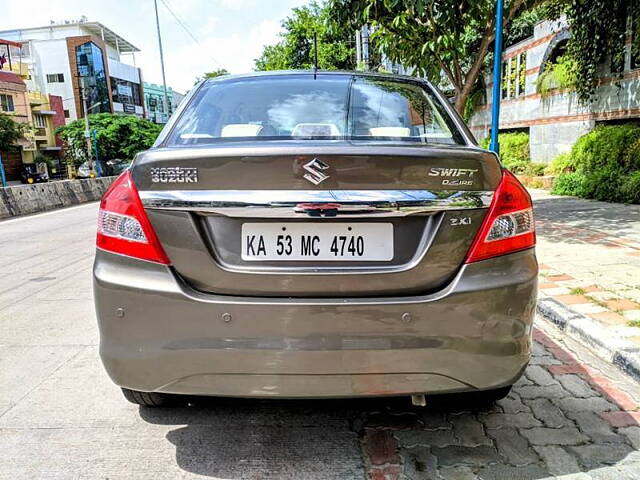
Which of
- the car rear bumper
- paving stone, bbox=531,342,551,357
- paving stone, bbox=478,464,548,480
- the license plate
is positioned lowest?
paving stone, bbox=531,342,551,357

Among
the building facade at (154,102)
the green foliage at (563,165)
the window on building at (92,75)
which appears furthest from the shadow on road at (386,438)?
the building facade at (154,102)

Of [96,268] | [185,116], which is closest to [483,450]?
[96,268]

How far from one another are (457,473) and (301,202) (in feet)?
4.12

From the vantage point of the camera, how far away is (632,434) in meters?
2.43

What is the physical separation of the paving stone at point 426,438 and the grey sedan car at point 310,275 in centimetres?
48

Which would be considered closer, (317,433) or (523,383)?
(317,433)

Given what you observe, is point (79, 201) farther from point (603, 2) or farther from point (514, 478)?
point (514, 478)

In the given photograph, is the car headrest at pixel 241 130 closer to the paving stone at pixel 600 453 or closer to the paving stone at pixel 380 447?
the paving stone at pixel 380 447

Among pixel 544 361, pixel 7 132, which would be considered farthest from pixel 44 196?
pixel 7 132

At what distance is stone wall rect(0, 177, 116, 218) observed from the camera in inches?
523

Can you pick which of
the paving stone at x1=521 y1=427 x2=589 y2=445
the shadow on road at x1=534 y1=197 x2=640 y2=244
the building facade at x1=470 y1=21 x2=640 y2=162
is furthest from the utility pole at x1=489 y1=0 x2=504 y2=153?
the paving stone at x1=521 y1=427 x2=589 y2=445

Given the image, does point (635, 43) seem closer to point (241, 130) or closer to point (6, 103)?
point (241, 130)

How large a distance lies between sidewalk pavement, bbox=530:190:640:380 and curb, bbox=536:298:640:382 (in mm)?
19

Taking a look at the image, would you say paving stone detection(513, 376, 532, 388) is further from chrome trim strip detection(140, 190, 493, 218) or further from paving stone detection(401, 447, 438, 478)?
chrome trim strip detection(140, 190, 493, 218)
